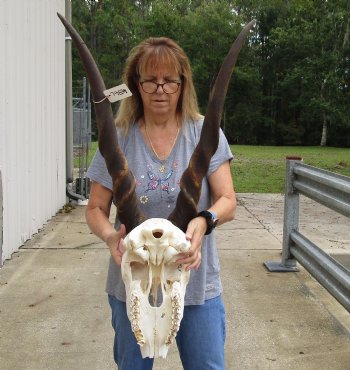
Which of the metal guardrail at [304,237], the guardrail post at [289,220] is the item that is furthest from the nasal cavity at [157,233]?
the guardrail post at [289,220]

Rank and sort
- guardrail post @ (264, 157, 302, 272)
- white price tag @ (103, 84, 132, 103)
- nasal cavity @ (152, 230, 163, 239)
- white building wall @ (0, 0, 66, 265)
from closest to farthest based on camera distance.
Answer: nasal cavity @ (152, 230, 163, 239)
white price tag @ (103, 84, 132, 103)
guardrail post @ (264, 157, 302, 272)
white building wall @ (0, 0, 66, 265)

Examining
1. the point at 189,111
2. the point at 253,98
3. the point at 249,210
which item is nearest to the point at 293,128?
the point at 253,98

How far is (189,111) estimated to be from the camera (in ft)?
8.56

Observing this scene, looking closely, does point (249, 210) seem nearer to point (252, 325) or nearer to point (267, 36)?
point (252, 325)

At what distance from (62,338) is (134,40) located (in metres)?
50.5

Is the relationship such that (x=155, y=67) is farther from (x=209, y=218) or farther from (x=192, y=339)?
(x=192, y=339)

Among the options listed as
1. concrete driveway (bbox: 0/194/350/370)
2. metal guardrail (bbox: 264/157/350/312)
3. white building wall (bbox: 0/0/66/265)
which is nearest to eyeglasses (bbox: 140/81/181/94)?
concrete driveway (bbox: 0/194/350/370)

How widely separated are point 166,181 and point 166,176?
22mm

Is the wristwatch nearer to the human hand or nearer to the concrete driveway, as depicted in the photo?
the human hand

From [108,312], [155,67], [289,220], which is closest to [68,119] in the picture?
[289,220]

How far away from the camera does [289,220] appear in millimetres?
6207

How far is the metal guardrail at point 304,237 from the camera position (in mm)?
4613

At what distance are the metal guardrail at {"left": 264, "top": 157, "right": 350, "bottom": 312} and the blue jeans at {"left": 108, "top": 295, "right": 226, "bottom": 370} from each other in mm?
2146

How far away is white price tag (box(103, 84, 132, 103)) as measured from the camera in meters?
2.43
